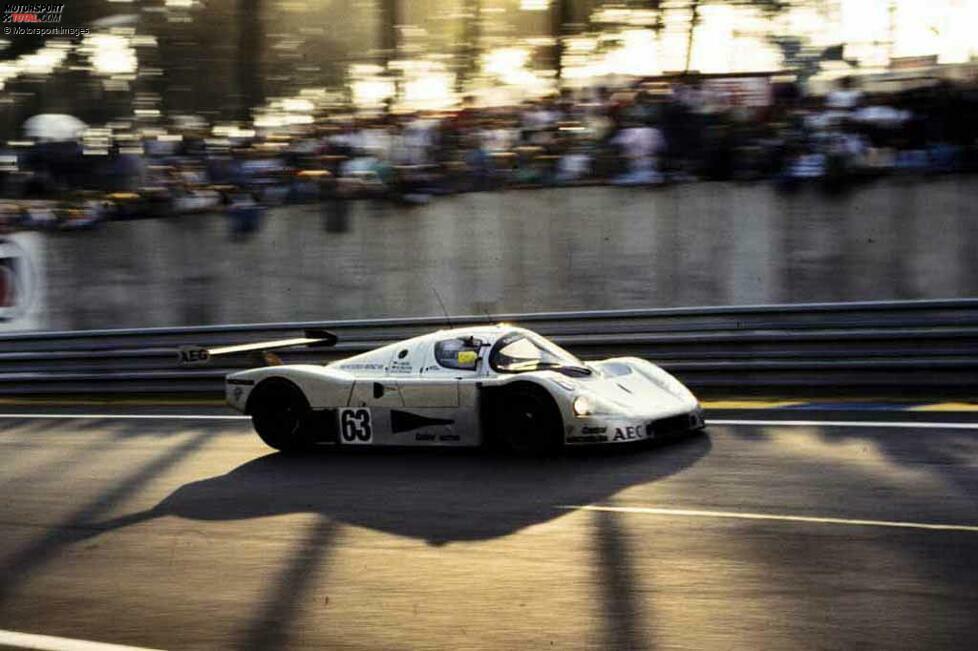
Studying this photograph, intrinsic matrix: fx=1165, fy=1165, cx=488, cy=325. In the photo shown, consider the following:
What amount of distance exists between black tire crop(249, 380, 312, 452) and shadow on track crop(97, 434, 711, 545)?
0.47 m

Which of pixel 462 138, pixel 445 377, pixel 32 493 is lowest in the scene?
pixel 32 493

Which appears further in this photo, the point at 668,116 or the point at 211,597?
the point at 668,116

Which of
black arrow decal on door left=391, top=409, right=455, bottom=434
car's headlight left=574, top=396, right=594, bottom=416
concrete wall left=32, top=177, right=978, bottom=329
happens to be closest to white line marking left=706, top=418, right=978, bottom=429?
car's headlight left=574, top=396, right=594, bottom=416

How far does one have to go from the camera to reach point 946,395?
36.4ft

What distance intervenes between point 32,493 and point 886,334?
790 centimetres

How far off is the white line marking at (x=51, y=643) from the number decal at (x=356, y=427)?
442 cm

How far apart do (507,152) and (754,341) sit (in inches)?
166

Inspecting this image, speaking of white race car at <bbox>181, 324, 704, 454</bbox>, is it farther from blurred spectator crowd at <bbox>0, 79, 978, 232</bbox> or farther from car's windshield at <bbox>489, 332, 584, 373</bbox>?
blurred spectator crowd at <bbox>0, 79, 978, 232</bbox>

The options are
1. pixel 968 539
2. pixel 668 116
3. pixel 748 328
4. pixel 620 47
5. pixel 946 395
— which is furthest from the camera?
pixel 620 47

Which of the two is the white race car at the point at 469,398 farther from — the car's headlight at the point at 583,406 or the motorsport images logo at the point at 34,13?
the motorsport images logo at the point at 34,13

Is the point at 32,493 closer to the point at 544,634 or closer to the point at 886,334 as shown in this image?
the point at 544,634

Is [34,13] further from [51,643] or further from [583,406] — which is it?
[51,643]

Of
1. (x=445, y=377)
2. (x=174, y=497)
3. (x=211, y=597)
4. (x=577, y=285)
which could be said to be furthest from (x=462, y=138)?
(x=211, y=597)

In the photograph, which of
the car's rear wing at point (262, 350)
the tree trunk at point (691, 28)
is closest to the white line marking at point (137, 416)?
the car's rear wing at point (262, 350)
